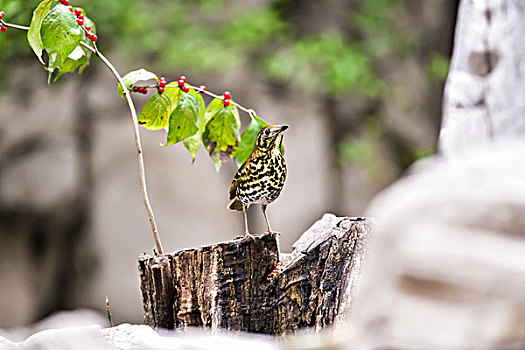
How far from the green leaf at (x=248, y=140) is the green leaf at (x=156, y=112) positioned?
184 millimetres

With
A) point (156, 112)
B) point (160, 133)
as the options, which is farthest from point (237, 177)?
point (160, 133)

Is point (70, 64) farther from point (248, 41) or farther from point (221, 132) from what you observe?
point (248, 41)

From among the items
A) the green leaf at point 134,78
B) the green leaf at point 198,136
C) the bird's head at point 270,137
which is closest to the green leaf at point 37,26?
the green leaf at point 134,78

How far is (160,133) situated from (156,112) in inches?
62.4

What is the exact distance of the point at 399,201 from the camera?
403mm

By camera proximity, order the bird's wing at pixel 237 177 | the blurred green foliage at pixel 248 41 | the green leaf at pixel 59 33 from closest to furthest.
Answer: the green leaf at pixel 59 33 → the bird's wing at pixel 237 177 → the blurred green foliage at pixel 248 41

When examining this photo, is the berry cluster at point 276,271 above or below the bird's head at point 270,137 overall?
below

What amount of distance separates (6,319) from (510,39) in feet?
8.14

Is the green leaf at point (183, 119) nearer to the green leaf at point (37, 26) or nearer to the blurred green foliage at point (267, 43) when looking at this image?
the green leaf at point (37, 26)

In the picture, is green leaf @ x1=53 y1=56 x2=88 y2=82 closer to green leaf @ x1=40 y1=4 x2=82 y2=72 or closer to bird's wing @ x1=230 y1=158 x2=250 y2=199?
green leaf @ x1=40 y1=4 x2=82 y2=72

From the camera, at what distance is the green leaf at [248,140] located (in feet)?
3.47

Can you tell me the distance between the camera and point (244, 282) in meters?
0.90

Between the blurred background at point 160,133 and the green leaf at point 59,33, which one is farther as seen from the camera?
the blurred background at point 160,133

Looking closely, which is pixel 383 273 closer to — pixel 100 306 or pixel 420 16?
pixel 100 306
